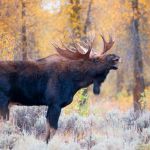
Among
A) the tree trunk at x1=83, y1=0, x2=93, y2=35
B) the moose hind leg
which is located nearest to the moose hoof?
the moose hind leg

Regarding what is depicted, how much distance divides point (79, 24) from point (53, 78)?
32.8 feet

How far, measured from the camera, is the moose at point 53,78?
11.5m

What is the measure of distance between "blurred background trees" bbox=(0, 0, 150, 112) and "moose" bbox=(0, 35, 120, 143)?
257 inches

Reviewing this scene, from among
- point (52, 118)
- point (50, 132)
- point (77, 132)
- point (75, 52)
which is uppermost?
point (75, 52)

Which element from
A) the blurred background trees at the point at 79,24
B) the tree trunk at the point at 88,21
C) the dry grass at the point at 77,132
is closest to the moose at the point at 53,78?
the dry grass at the point at 77,132

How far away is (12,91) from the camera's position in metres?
11.5

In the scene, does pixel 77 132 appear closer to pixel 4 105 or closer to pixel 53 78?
pixel 53 78

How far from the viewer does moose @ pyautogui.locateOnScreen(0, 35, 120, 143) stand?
11.5 meters

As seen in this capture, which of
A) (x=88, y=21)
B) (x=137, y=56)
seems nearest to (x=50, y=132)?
(x=137, y=56)

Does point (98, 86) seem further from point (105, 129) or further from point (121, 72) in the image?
point (121, 72)

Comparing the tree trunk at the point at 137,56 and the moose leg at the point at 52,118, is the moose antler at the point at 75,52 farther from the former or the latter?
the tree trunk at the point at 137,56

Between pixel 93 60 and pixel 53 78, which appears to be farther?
pixel 93 60

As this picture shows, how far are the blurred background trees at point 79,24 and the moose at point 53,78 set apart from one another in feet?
21.4

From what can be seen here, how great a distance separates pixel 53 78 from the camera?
38.8 feet
